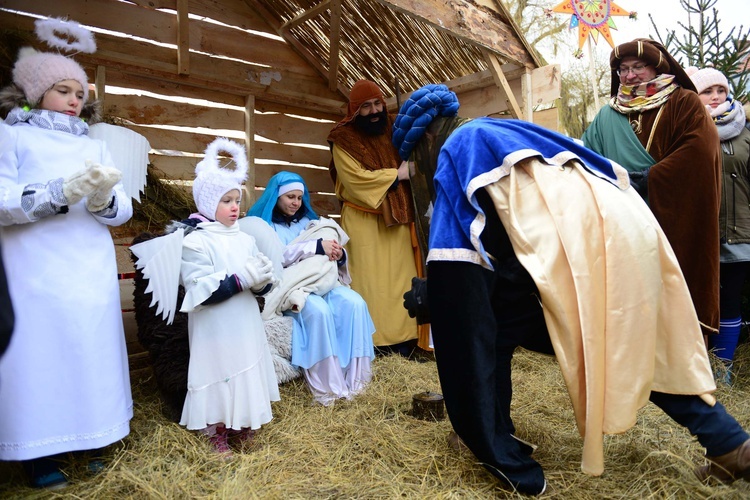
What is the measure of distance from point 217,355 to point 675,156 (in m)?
2.72

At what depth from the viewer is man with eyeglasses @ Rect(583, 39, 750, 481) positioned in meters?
3.19

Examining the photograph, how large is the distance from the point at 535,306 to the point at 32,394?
1.96 metres

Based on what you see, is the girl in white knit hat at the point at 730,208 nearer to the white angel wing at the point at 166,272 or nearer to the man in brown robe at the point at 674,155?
the man in brown robe at the point at 674,155

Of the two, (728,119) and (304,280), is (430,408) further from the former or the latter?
(728,119)

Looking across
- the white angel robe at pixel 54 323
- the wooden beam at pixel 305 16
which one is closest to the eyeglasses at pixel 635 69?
the wooden beam at pixel 305 16

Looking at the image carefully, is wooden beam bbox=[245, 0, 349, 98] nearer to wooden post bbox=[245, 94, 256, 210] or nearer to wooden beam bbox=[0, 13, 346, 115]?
wooden beam bbox=[0, 13, 346, 115]

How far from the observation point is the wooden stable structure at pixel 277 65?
4.22m

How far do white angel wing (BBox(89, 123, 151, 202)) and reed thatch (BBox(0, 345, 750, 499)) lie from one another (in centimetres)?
120

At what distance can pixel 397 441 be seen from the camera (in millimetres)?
2664

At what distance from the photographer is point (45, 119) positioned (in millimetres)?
2434

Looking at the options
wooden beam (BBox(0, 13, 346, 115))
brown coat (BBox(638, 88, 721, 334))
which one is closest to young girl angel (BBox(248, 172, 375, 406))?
wooden beam (BBox(0, 13, 346, 115))

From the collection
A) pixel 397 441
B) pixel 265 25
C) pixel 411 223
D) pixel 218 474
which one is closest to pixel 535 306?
pixel 397 441

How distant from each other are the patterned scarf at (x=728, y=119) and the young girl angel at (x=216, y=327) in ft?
9.90

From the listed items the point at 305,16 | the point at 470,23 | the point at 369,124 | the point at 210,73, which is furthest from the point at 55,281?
the point at 305,16
